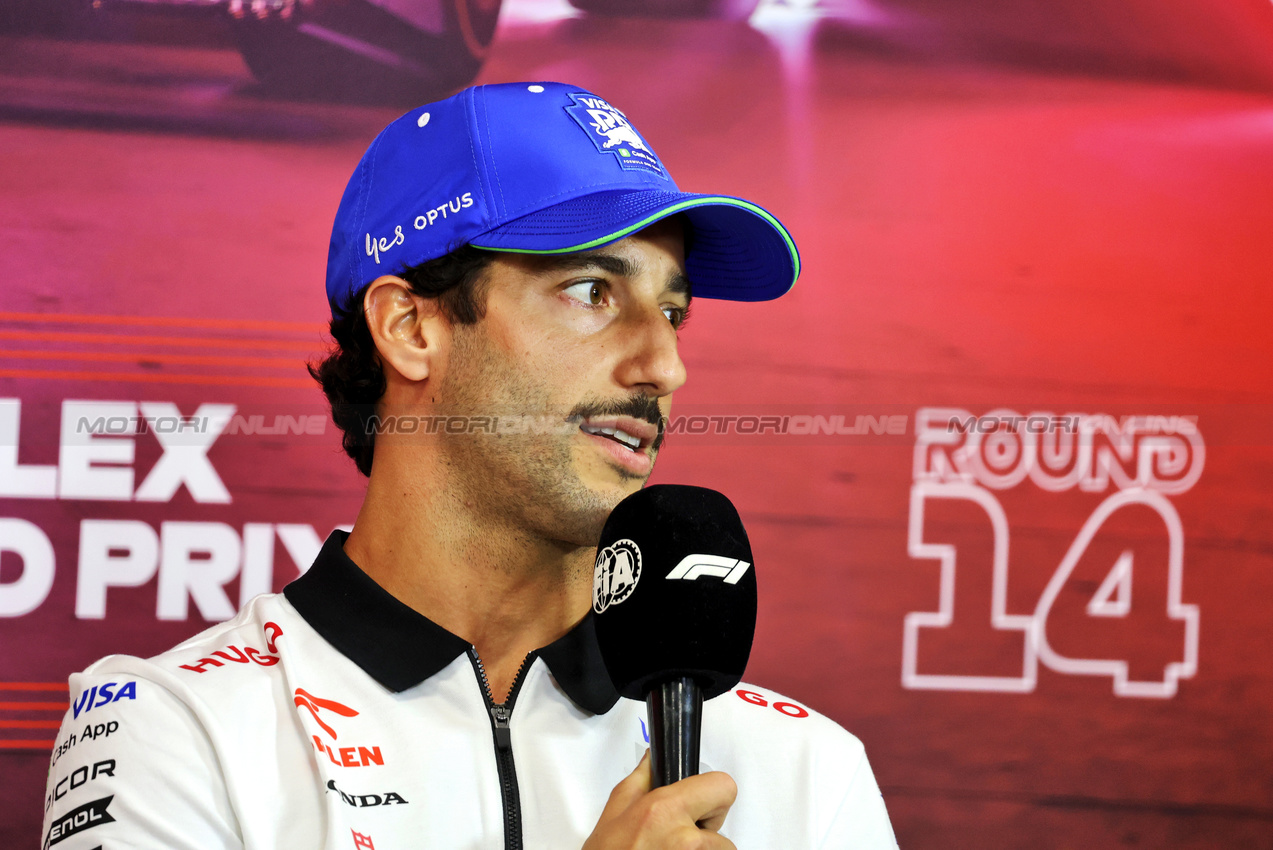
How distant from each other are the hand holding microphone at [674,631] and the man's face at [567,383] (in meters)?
0.15

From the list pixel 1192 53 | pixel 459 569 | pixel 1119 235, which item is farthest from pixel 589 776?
pixel 1192 53

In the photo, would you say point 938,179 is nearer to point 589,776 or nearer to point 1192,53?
point 1192,53

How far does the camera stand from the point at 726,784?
70 centimetres

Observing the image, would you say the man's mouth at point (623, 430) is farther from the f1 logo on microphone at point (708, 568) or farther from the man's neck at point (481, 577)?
the f1 logo on microphone at point (708, 568)

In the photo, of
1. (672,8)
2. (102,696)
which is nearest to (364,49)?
(672,8)

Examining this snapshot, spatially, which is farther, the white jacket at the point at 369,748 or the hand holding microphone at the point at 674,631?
the white jacket at the point at 369,748

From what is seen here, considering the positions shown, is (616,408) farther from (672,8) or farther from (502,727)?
(672,8)

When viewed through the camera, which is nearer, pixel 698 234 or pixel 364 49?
pixel 698 234

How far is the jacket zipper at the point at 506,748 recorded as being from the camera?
0.94 m

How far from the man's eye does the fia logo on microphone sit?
0.89 ft

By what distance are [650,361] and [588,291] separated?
0.09 metres

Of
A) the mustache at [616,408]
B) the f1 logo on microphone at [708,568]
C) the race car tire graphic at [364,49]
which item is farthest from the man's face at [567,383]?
the race car tire graphic at [364,49]

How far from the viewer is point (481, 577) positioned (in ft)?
3.48

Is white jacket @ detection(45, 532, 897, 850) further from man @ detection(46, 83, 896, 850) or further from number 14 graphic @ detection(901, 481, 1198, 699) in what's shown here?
number 14 graphic @ detection(901, 481, 1198, 699)
